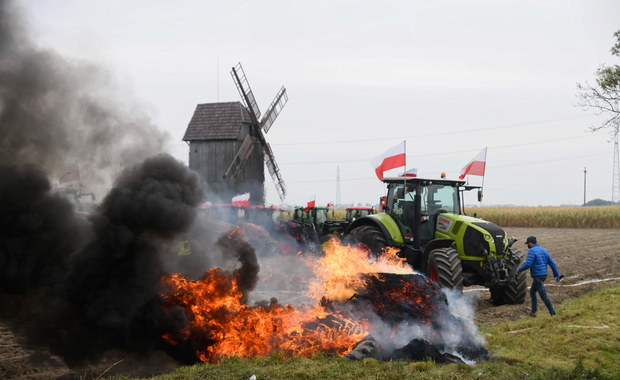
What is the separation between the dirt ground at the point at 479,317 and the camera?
8.45m

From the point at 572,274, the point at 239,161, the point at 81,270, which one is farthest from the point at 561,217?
the point at 81,270

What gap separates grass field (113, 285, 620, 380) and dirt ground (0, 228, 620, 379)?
3.08 feet

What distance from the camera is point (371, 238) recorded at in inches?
543

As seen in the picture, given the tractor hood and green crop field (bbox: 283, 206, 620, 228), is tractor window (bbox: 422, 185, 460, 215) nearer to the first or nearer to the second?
the tractor hood

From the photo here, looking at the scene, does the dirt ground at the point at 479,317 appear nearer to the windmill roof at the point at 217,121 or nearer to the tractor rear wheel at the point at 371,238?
the tractor rear wheel at the point at 371,238

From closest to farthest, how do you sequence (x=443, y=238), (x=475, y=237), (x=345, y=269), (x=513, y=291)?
1. (x=345, y=269)
2. (x=475, y=237)
3. (x=443, y=238)
4. (x=513, y=291)

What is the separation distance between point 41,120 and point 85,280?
10.7ft

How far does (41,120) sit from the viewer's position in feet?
33.5

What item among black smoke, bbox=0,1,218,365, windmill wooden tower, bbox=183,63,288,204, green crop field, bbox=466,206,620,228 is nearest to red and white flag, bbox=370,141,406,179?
black smoke, bbox=0,1,218,365

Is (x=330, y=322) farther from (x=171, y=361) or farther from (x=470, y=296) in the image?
(x=470, y=296)

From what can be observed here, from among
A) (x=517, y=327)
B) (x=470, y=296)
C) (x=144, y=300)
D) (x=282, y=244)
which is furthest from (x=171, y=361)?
(x=282, y=244)

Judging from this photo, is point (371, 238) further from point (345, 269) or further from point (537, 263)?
point (537, 263)

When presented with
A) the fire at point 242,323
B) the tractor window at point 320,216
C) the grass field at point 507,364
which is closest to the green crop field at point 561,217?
the tractor window at point 320,216

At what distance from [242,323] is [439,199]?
259 inches
